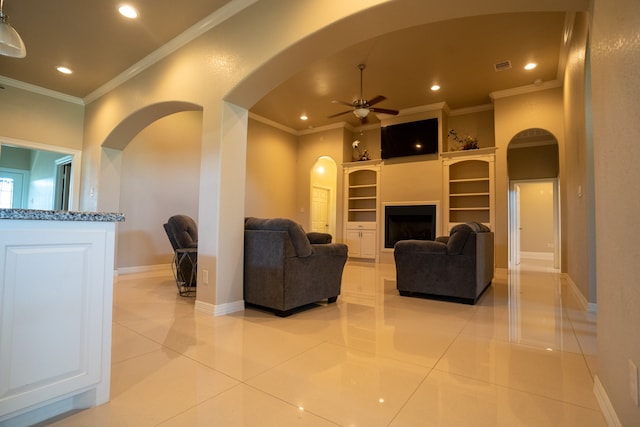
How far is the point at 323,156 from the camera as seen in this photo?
7930 mm

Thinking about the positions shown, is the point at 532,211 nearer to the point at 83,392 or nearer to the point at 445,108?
the point at 445,108

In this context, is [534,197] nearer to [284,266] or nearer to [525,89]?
[525,89]

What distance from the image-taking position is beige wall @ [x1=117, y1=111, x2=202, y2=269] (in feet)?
17.1

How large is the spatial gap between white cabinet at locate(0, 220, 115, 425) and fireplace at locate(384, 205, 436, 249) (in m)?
6.05

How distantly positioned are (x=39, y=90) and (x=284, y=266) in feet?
17.3

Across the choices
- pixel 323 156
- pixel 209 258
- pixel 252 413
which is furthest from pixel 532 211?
pixel 252 413

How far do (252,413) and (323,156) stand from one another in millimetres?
7008

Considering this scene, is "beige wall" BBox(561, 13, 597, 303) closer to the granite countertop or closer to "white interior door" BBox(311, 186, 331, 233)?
the granite countertop

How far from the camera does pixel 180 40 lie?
11.5ft

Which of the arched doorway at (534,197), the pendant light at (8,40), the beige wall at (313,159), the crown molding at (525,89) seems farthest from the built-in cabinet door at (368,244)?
the pendant light at (8,40)

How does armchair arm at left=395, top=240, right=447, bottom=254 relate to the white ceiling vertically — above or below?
below

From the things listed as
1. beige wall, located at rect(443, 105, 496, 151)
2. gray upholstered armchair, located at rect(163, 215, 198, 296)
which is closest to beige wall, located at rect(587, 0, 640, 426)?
gray upholstered armchair, located at rect(163, 215, 198, 296)

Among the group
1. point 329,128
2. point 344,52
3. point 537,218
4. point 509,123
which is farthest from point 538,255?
point 344,52

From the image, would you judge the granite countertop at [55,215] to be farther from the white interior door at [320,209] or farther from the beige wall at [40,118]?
the white interior door at [320,209]
